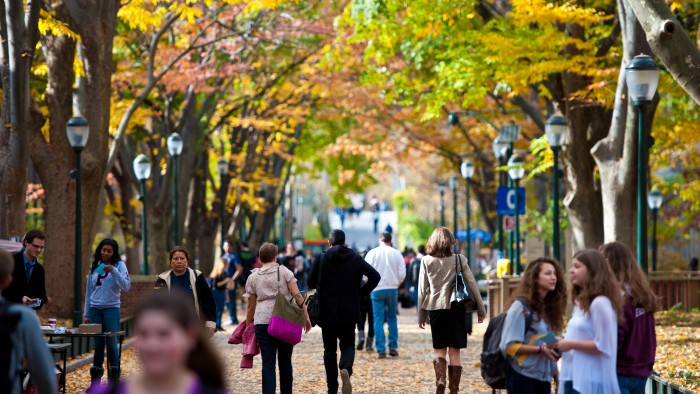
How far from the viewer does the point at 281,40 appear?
28.8 m

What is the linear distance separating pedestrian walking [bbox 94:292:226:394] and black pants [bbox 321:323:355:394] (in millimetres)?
8387

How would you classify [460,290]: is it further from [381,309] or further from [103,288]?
[381,309]

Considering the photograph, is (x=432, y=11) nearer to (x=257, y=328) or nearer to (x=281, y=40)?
(x=281, y=40)

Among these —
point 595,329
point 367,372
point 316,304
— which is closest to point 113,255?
point 316,304

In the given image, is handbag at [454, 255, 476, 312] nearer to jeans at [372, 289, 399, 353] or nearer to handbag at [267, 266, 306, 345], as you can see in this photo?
handbag at [267, 266, 306, 345]

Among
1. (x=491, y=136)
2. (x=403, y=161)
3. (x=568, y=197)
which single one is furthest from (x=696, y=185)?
(x=403, y=161)

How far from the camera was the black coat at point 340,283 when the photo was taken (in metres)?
12.7

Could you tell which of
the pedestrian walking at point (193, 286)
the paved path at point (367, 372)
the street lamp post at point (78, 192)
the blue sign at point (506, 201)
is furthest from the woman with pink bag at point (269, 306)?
the blue sign at point (506, 201)

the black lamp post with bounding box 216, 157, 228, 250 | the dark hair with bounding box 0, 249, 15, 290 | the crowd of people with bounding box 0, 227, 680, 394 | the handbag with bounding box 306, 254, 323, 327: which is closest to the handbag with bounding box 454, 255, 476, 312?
the crowd of people with bounding box 0, 227, 680, 394

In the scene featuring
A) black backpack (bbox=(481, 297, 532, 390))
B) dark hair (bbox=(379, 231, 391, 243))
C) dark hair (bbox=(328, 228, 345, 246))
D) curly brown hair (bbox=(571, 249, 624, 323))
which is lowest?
black backpack (bbox=(481, 297, 532, 390))

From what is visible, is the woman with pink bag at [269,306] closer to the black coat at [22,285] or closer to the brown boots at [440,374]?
the brown boots at [440,374]

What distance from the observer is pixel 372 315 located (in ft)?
60.1

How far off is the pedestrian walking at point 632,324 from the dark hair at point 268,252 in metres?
4.71

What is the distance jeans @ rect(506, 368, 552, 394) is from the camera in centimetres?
751
